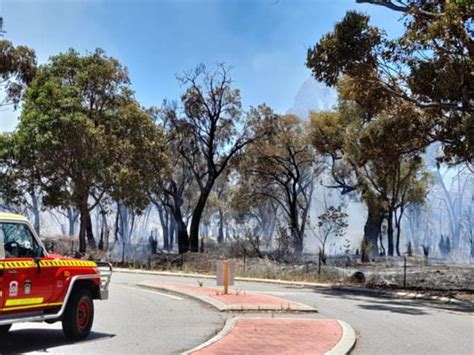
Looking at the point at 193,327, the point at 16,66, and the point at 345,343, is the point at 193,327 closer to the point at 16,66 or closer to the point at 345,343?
the point at 345,343

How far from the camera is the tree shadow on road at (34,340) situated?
9.41 metres

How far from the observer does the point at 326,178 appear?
241 ft

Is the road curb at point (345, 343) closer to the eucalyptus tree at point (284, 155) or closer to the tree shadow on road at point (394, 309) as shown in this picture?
the tree shadow on road at point (394, 309)

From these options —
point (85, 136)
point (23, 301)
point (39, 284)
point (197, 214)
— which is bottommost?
point (23, 301)

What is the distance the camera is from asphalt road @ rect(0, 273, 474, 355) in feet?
32.8

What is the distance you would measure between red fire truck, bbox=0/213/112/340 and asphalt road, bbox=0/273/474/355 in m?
0.44

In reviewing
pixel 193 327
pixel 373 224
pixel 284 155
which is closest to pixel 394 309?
pixel 193 327

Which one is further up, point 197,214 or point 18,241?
point 197,214

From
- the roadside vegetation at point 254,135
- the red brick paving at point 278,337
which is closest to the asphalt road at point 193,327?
the red brick paving at point 278,337

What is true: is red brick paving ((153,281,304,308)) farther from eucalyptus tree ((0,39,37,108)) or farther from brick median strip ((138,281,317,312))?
eucalyptus tree ((0,39,37,108))

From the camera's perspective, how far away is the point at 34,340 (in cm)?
1023

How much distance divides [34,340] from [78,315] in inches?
31.2

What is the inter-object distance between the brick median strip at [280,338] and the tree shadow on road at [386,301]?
558cm

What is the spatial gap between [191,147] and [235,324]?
35.5 meters
